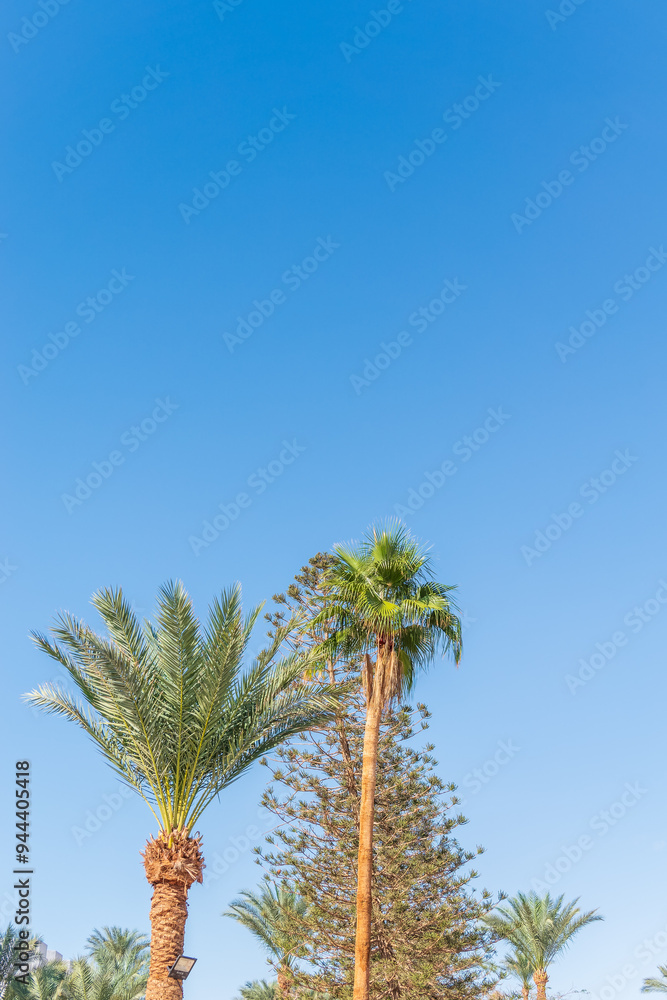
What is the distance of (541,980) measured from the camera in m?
28.4

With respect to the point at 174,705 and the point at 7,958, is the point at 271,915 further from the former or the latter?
the point at 174,705

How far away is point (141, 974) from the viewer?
3036cm

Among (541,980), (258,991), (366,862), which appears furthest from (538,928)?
(366,862)

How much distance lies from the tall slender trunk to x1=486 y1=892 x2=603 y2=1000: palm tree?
18.2m

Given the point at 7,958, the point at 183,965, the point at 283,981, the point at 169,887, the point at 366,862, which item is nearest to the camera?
the point at 183,965

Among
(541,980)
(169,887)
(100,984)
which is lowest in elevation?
(100,984)

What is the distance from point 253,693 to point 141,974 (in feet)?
75.9

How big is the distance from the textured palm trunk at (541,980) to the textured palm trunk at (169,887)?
2127 centimetres

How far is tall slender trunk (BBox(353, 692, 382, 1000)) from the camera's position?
38.7ft

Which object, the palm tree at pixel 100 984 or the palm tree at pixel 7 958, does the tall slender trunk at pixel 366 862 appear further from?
the palm tree at pixel 7 958

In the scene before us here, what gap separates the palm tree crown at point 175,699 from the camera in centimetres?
1165

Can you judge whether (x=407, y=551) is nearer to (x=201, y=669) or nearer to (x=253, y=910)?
(x=201, y=669)

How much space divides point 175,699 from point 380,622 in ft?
10.4

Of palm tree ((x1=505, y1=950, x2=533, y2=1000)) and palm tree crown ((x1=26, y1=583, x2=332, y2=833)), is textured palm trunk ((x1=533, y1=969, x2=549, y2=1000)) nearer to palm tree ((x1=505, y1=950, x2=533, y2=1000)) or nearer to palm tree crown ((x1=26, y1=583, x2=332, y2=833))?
palm tree ((x1=505, y1=950, x2=533, y2=1000))
